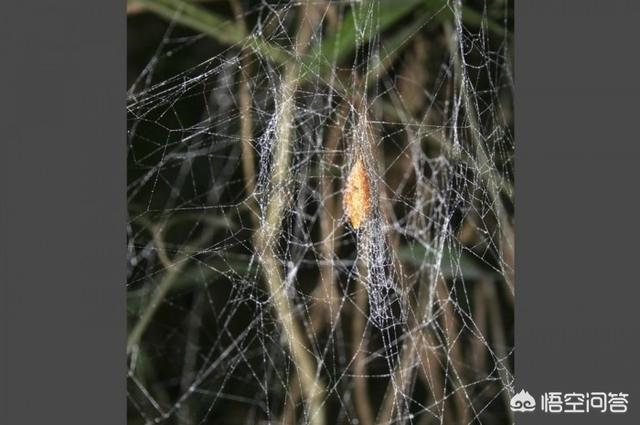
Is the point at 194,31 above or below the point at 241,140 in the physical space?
above

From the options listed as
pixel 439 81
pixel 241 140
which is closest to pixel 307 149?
pixel 241 140

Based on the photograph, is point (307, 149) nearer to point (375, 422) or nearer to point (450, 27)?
point (450, 27)

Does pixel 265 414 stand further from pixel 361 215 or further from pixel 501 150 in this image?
pixel 501 150

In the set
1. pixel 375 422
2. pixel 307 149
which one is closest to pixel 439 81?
pixel 307 149

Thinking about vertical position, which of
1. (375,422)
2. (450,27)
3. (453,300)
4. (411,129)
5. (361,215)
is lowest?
(375,422)
